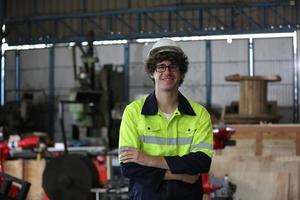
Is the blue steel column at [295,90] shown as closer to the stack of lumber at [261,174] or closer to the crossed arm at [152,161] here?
the stack of lumber at [261,174]

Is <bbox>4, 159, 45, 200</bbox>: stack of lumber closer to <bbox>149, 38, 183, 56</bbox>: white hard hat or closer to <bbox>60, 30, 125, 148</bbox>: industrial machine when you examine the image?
<bbox>60, 30, 125, 148</bbox>: industrial machine

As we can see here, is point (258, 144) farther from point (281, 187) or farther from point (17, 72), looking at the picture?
point (17, 72)

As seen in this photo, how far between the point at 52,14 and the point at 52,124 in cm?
320

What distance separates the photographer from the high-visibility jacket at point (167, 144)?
2727mm

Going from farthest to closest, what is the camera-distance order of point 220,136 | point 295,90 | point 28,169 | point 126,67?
point 126,67 < point 295,90 < point 28,169 < point 220,136

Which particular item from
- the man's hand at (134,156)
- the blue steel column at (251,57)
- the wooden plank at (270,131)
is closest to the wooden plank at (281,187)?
the wooden plank at (270,131)

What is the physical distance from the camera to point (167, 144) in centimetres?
279

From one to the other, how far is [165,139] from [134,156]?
178 mm

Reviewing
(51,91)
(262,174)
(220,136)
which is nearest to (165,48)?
(220,136)

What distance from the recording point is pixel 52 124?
1580 cm

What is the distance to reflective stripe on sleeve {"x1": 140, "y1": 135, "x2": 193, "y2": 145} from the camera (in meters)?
2.79

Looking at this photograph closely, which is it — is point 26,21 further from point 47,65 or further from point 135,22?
point 135,22

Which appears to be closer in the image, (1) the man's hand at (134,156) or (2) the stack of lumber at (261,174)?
(1) the man's hand at (134,156)

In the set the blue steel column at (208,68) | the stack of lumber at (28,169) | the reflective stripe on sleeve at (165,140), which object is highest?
the blue steel column at (208,68)
